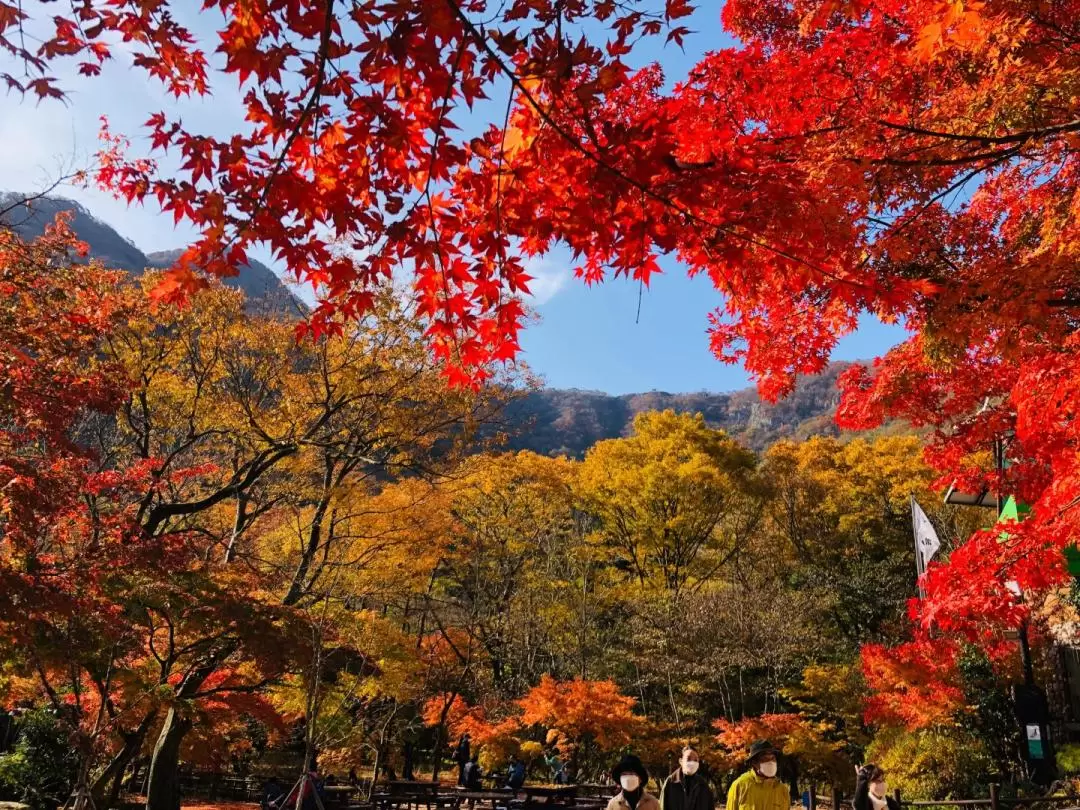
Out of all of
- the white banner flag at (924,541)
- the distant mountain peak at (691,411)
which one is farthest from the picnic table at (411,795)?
the distant mountain peak at (691,411)

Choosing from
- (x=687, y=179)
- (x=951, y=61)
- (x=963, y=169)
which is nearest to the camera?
(x=687, y=179)

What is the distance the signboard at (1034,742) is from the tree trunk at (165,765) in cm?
1223

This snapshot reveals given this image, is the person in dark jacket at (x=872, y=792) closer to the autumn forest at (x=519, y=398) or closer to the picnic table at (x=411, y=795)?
the autumn forest at (x=519, y=398)

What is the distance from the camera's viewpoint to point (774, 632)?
1673 cm

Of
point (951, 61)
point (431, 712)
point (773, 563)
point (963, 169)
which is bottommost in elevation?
point (431, 712)

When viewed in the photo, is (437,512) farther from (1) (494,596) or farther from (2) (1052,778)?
(2) (1052,778)

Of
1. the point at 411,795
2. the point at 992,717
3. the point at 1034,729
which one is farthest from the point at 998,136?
the point at 992,717

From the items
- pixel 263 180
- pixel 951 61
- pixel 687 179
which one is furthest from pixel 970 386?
pixel 263 180

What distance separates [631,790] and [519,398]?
7661 millimetres

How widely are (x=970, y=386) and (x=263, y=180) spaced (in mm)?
7362

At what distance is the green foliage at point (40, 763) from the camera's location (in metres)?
11.4

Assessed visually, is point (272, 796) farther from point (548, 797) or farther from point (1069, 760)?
point (1069, 760)

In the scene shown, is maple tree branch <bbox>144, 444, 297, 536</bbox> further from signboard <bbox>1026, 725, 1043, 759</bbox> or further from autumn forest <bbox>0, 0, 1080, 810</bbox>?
signboard <bbox>1026, 725, 1043, 759</bbox>

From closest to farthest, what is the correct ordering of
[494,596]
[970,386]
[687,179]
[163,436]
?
[687,179]
[970,386]
[163,436]
[494,596]
